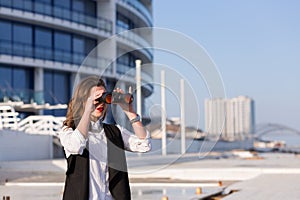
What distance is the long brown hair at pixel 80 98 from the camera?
12.2 feet

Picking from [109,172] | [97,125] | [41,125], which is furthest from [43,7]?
[109,172]

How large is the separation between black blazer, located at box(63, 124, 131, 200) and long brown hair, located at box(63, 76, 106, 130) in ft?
0.69

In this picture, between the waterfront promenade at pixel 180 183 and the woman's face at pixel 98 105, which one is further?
the waterfront promenade at pixel 180 183

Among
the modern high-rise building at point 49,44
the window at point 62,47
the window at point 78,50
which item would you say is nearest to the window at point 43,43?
the modern high-rise building at point 49,44

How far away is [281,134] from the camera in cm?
9975

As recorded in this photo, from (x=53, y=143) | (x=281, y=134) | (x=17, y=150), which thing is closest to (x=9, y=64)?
(x=53, y=143)

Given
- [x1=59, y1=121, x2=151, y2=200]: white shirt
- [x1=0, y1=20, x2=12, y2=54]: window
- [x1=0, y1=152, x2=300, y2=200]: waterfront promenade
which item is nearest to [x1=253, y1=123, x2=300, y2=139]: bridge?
[x1=0, y1=20, x2=12, y2=54]: window

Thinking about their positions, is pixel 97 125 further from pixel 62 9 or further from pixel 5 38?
pixel 62 9

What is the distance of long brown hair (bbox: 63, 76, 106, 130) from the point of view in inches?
146

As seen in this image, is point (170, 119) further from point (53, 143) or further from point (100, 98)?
point (53, 143)

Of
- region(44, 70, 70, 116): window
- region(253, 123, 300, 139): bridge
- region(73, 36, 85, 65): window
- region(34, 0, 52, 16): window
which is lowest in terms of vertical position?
region(253, 123, 300, 139): bridge

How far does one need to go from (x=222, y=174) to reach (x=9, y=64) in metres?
22.3

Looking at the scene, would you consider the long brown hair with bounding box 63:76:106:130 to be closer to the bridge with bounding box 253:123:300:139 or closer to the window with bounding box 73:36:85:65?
the window with bounding box 73:36:85:65

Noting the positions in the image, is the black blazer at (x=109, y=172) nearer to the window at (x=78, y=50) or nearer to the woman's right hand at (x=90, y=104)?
the woman's right hand at (x=90, y=104)
